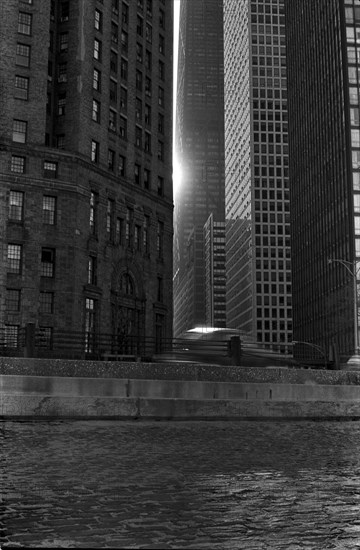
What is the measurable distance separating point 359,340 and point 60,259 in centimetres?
6722

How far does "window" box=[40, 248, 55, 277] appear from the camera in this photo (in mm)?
59062

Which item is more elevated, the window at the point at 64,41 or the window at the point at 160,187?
the window at the point at 64,41

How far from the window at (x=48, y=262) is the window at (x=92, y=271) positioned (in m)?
4.21

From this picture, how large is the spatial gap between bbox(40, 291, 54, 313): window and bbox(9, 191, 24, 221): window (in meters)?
7.29

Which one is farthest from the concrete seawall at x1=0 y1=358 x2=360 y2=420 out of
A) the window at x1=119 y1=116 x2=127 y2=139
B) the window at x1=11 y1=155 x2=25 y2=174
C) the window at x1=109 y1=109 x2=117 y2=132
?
the window at x1=119 y1=116 x2=127 y2=139

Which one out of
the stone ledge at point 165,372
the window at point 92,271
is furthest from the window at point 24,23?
the stone ledge at point 165,372

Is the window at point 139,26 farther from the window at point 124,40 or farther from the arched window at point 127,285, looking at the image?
the arched window at point 127,285

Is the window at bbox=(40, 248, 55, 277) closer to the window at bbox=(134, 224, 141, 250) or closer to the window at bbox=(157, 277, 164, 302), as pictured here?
the window at bbox=(134, 224, 141, 250)

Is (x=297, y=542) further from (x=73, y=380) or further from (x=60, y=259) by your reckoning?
(x=60, y=259)

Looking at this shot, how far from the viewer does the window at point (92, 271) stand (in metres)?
62.5

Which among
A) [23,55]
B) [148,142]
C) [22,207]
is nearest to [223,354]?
[22,207]

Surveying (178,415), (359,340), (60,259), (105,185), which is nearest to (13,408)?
(178,415)

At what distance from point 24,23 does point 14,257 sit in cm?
2328

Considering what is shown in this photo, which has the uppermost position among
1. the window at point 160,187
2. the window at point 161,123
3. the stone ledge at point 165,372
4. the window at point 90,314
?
the window at point 161,123
